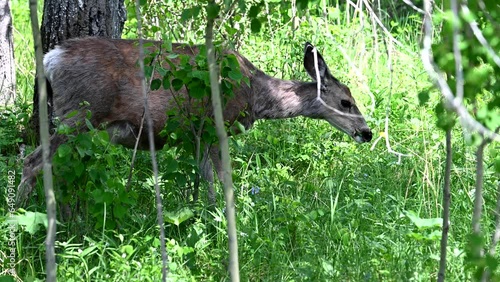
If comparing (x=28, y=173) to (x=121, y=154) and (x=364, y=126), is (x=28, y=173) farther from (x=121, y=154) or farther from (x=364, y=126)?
(x=364, y=126)

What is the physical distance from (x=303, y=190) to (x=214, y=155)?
1.26 meters

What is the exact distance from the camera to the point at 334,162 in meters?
7.17

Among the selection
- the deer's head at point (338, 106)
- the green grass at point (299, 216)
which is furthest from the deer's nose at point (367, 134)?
the green grass at point (299, 216)

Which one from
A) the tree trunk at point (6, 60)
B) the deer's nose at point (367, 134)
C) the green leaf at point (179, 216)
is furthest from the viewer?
the tree trunk at point (6, 60)

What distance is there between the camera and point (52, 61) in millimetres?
6359

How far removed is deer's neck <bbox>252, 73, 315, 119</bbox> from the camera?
25.1 ft

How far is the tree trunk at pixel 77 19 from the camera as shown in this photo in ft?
22.4

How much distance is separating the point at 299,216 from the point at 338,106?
107 inches

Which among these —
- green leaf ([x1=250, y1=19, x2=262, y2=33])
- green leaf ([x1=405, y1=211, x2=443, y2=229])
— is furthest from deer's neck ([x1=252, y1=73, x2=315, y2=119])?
green leaf ([x1=250, y1=19, x2=262, y2=33])

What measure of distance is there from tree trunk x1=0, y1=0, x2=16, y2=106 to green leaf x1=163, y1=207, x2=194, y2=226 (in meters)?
3.11

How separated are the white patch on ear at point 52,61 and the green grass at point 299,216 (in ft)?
→ 2.29

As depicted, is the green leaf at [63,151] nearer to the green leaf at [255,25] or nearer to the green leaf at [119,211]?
the green leaf at [119,211]

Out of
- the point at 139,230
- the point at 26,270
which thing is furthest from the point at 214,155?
the point at 26,270

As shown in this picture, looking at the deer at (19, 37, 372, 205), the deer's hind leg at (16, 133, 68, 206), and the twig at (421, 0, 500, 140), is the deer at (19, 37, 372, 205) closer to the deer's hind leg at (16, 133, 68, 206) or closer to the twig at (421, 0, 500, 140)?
the deer's hind leg at (16, 133, 68, 206)
